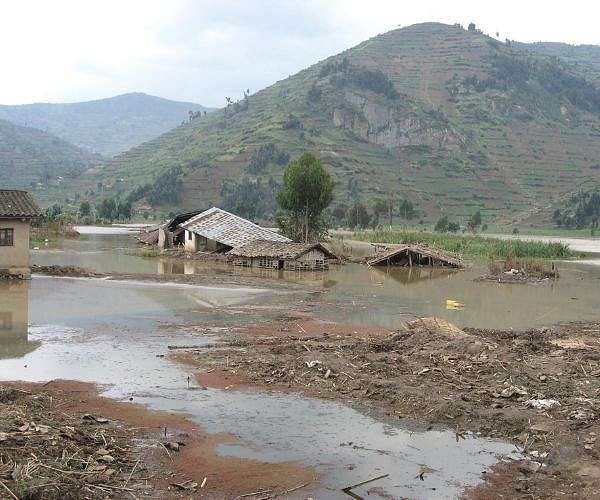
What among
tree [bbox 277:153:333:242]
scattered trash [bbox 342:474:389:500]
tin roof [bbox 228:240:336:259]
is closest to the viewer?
scattered trash [bbox 342:474:389:500]

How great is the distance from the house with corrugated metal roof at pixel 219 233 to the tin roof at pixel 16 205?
17267mm

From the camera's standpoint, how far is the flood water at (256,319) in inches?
402

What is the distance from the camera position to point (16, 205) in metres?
29.6

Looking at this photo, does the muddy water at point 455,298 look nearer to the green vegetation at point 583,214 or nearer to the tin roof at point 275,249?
the tin roof at point 275,249

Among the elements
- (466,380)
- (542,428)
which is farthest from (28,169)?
(542,428)

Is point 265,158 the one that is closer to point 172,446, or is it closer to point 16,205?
point 16,205

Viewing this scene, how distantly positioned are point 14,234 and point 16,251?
795mm

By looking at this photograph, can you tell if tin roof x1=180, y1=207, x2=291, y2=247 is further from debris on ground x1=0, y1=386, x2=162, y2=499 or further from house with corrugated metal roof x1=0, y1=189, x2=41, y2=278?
debris on ground x1=0, y1=386, x2=162, y2=499

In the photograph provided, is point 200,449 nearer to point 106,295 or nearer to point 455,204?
point 106,295

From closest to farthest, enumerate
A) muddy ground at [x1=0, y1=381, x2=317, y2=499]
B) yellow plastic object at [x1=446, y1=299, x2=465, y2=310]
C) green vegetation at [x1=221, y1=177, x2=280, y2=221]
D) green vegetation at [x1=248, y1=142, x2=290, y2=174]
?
muddy ground at [x1=0, y1=381, x2=317, y2=499] → yellow plastic object at [x1=446, y1=299, x2=465, y2=310] → green vegetation at [x1=221, y1=177, x2=280, y2=221] → green vegetation at [x1=248, y1=142, x2=290, y2=174]

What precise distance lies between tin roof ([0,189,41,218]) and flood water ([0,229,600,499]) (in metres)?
2.89

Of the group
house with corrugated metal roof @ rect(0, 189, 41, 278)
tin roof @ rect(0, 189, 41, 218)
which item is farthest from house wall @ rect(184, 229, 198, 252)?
house with corrugated metal roof @ rect(0, 189, 41, 278)

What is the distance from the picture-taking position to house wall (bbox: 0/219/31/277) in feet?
95.5

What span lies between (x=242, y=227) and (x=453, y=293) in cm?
1952
